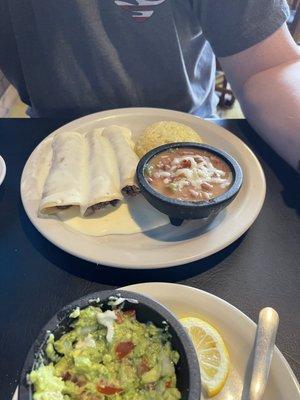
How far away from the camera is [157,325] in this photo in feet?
2.20

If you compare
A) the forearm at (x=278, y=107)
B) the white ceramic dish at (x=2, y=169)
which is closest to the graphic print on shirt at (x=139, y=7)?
the forearm at (x=278, y=107)

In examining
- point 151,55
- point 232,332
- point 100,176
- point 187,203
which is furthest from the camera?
point 151,55

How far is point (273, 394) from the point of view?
2.26 ft

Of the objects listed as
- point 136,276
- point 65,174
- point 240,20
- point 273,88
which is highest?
point 240,20

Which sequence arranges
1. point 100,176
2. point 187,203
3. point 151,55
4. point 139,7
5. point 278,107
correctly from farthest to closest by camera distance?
point 151,55
point 139,7
point 278,107
point 100,176
point 187,203

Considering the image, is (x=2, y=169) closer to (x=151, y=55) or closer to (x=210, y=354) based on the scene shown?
(x=151, y=55)

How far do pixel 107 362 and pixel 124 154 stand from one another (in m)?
0.68

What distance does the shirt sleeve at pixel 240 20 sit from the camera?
4.05 feet

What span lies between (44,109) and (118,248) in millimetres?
825

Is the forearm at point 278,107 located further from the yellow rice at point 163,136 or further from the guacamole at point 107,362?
the guacamole at point 107,362

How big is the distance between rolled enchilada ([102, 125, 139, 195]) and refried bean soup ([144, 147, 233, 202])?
76mm

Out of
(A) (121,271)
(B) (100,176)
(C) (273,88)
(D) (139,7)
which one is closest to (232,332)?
(A) (121,271)

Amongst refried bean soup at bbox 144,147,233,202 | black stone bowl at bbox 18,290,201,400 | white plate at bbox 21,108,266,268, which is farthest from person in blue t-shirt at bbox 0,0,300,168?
black stone bowl at bbox 18,290,201,400

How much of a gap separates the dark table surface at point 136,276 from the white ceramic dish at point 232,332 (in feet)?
0.33
